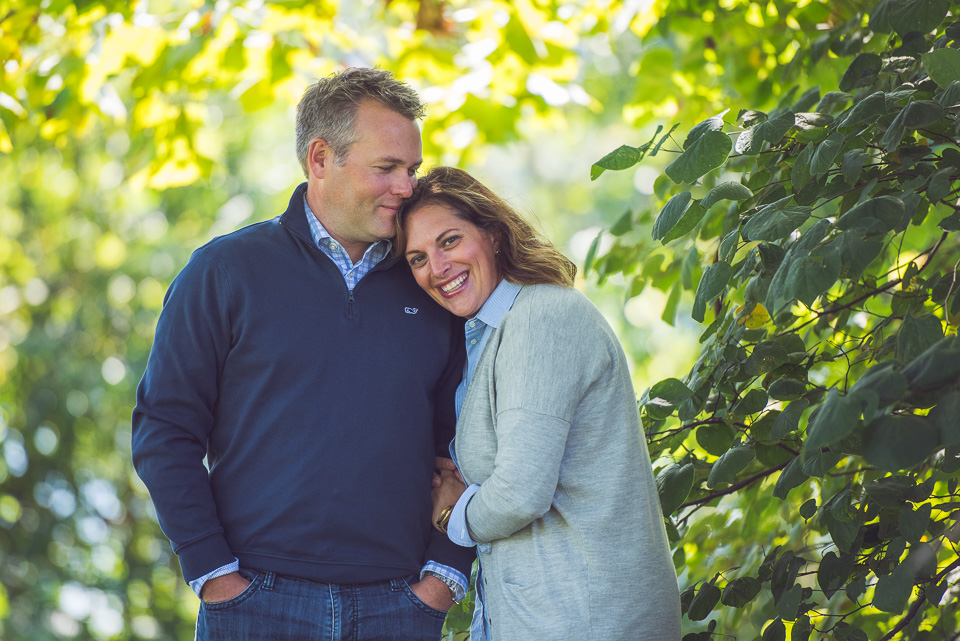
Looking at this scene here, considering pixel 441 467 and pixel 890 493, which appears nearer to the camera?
pixel 890 493

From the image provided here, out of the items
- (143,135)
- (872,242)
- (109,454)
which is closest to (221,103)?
(109,454)

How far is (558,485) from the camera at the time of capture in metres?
1.81

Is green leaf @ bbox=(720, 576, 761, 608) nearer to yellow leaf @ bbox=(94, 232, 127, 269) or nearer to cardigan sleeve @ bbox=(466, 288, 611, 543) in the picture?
cardigan sleeve @ bbox=(466, 288, 611, 543)

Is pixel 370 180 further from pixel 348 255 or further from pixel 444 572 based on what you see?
pixel 444 572

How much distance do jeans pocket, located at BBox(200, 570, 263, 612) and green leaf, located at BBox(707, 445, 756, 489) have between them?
104 centimetres

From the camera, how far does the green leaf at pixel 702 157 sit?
1.55m

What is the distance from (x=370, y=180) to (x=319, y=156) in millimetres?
185

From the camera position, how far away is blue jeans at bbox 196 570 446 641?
1.98 m

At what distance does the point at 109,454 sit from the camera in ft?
32.0

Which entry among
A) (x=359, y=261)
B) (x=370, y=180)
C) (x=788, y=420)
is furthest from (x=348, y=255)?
(x=788, y=420)

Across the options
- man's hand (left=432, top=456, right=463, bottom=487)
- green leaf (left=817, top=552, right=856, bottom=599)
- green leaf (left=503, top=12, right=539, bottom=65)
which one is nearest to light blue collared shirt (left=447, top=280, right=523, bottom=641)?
man's hand (left=432, top=456, right=463, bottom=487)

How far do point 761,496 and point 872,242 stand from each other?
117cm

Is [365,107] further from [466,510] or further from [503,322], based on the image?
[466,510]

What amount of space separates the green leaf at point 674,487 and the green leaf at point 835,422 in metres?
0.71
